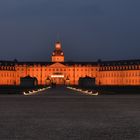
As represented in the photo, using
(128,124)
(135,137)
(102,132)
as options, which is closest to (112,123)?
(128,124)

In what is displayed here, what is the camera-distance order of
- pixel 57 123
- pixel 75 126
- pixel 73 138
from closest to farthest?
pixel 73 138 < pixel 75 126 < pixel 57 123

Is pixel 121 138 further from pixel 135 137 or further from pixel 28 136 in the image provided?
pixel 28 136

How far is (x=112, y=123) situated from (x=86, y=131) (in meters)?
2.65

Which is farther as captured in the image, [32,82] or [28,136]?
[32,82]

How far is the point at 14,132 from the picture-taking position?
1376cm

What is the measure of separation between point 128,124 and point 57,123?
101 inches

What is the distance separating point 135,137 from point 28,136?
2.99m

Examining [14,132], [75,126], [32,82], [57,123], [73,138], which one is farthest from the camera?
[32,82]

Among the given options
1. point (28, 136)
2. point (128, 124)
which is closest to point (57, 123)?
point (128, 124)

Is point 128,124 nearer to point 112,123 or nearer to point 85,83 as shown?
point 112,123

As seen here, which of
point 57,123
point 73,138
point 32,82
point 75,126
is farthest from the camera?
point 32,82

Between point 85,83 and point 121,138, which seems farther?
point 85,83

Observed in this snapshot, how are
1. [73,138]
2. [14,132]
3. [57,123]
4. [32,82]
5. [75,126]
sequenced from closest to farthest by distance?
[73,138]
[14,132]
[75,126]
[57,123]
[32,82]

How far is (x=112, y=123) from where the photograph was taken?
16.5m
